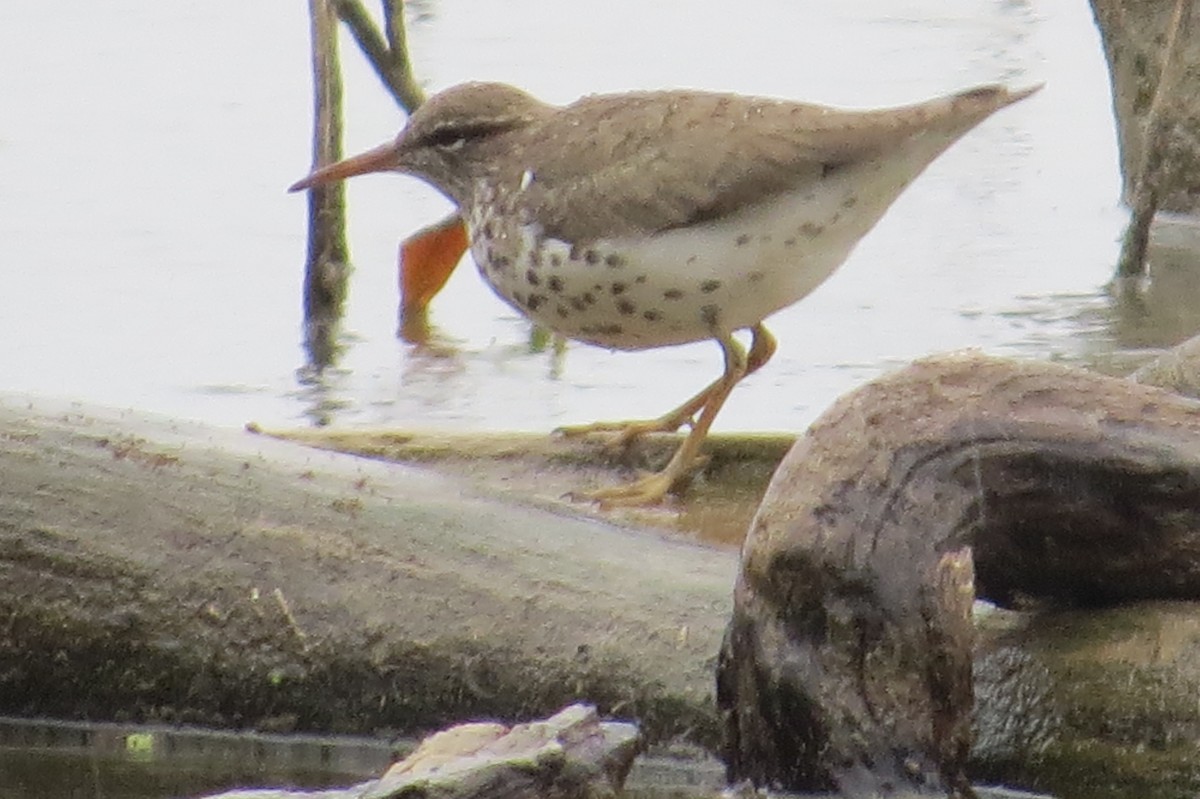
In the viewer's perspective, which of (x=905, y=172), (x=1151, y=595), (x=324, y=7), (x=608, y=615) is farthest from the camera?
(x=324, y=7)

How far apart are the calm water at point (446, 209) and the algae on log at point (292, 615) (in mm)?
2279

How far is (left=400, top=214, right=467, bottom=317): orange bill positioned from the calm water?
0.36 feet

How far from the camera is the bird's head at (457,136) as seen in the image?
7.23 meters

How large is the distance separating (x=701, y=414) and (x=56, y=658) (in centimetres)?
199

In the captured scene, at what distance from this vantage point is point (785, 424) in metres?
7.68

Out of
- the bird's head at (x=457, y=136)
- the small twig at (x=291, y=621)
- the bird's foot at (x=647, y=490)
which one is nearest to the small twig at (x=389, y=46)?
the bird's head at (x=457, y=136)

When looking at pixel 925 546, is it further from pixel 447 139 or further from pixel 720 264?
pixel 447 139

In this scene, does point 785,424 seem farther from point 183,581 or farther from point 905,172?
point 183,581

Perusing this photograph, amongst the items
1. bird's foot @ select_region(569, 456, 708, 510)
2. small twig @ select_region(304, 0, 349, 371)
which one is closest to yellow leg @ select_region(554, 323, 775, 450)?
bird's foot @ select_region(569, 456, 708, 510)

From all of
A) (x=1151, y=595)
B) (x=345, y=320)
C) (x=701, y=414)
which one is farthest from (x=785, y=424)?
(x=1151, y=595)

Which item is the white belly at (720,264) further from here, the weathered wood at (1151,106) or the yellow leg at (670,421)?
the weathered wood at (1151,106)

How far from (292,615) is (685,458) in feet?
4.76

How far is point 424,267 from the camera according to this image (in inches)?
359

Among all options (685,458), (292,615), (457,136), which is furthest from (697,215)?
(292,615)
